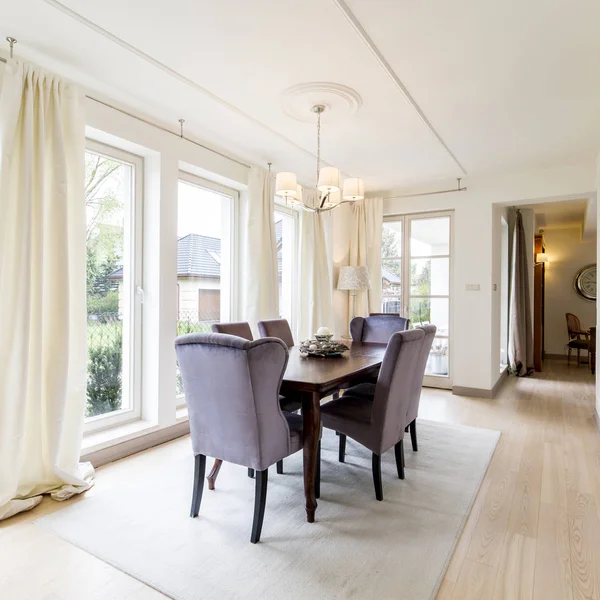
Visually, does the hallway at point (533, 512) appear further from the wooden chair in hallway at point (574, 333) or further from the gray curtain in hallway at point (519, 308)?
the wooden chair in hallway at point (574, 333)

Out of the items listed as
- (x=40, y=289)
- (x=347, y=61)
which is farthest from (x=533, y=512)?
(x=40, y=289)

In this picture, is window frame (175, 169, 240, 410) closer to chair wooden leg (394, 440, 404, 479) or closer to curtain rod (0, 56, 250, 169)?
curtain rod (0, 56, 250, 169)

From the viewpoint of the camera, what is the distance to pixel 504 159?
408cm

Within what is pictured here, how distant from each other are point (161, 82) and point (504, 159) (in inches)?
129

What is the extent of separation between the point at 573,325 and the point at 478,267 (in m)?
3.81

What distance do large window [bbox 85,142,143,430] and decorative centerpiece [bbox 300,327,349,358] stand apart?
136 centimetres

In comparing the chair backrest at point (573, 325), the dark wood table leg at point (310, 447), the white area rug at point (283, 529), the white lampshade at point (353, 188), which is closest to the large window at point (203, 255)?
the white area rug at point (283, 529)

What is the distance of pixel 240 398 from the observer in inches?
72.8

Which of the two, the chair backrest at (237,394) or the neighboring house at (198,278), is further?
the neighboring house at (198,278)

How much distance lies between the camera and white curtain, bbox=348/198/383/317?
533 cm

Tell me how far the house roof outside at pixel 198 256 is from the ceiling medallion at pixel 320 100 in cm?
141

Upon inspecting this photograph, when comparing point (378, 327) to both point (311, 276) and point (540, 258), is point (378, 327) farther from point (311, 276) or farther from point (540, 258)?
point (540, 258)

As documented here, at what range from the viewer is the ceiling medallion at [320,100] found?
104 inches

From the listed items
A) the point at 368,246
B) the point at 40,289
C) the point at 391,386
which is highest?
the point at 368,246
